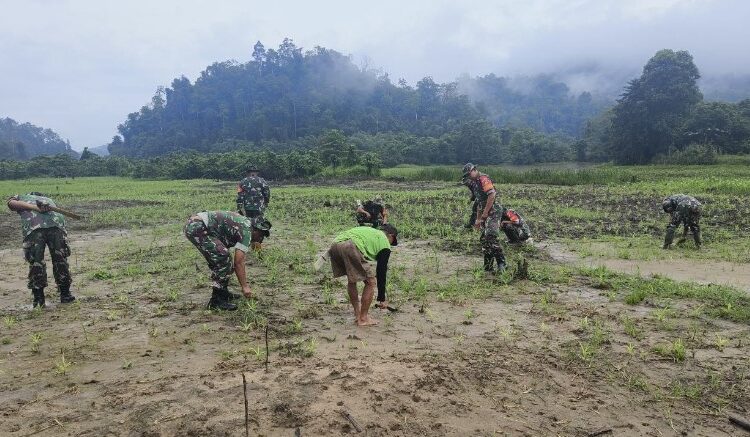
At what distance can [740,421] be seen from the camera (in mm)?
3844

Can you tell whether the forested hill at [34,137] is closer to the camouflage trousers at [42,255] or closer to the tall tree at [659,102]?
the tall tree at [659,102]

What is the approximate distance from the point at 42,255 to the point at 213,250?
8.31 feet

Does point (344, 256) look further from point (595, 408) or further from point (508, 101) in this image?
point (508, 101)

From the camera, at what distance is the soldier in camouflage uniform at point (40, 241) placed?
6.86 m

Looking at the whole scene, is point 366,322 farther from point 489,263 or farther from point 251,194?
point 251,194

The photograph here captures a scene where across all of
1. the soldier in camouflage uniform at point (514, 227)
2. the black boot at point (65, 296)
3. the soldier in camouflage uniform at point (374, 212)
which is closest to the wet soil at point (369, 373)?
the black boot at point (65, 296)

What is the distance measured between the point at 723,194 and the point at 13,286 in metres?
23.6

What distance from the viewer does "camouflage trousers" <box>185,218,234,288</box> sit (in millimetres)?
6387

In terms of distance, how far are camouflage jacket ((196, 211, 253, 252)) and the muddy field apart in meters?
0.88

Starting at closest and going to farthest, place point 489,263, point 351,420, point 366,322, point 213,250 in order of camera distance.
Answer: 1. point 351,420
2. point 366,322
3. point 213,250
4. point 489,263

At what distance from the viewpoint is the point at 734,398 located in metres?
4.24

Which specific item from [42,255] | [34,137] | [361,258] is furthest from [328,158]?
[34,137]

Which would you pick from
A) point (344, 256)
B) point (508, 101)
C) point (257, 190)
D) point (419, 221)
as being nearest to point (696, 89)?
point (419, 221)

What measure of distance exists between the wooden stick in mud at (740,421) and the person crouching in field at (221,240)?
5246mm
